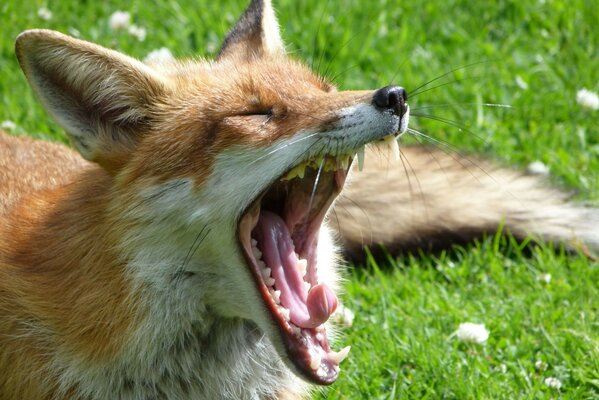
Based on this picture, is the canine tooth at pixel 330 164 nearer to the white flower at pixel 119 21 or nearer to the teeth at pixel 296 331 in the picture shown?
the teeth at pixel 296 331

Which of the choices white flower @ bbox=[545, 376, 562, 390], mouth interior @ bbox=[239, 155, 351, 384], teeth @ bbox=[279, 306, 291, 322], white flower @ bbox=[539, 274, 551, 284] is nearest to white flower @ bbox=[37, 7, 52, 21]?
mouth interior @ bbox=[239, 155, 351, 384]

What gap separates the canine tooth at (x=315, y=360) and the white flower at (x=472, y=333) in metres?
1.18

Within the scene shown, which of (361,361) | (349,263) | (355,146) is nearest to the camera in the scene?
(355,146)

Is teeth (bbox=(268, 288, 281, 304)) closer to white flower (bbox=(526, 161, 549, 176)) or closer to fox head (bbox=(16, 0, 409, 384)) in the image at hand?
fox head (bbox=(16, 0, 409, 384))

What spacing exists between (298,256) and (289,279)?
22 centimetres

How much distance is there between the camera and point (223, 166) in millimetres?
3668

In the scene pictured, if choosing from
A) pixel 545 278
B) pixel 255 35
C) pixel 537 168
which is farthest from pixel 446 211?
pixel 255 35

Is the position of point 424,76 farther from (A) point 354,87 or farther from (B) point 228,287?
(B) point 228,287

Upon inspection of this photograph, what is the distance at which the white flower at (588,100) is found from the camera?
260 inches

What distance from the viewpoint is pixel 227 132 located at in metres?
3.71

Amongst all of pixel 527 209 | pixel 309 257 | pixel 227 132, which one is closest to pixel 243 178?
pixel 227 132

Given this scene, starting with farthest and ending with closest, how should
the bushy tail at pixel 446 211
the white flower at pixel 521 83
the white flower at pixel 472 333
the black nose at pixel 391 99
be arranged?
the white flower at pixel 521 83 < the bushy tail at pixel 446 211 < the white flower at pixel 472 333 < the black nose at pixel 391 99

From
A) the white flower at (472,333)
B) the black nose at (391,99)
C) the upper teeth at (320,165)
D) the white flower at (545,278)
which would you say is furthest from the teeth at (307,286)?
the white flower at (545,278)

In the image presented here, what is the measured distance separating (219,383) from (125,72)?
49.4 inches
